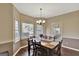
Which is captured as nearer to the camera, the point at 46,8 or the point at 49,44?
the point at 46,8

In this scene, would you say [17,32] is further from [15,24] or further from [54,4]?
[54,4]

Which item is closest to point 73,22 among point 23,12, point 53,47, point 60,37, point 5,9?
point 60,37

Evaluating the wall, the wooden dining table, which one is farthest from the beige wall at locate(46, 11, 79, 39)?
the wall

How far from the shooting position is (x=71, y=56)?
153cm

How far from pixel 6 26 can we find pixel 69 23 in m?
1.01

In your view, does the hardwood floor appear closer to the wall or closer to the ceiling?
the wall

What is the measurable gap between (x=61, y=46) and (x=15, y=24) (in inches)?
32.6

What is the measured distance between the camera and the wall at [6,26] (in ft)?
4.78

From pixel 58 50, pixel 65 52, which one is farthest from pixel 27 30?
pixel 65 52

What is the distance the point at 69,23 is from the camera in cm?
151

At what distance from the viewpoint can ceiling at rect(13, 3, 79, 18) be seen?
1484 mm

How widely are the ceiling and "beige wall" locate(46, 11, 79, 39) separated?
81 mm

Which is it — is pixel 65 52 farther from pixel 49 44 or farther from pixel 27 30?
pixel 27 30

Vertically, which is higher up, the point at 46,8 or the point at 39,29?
the point at 46,8
